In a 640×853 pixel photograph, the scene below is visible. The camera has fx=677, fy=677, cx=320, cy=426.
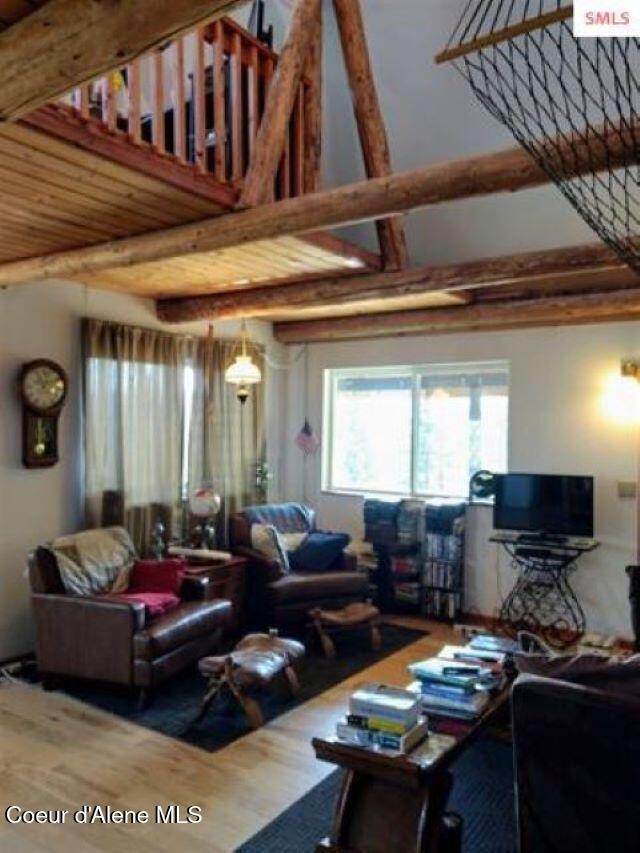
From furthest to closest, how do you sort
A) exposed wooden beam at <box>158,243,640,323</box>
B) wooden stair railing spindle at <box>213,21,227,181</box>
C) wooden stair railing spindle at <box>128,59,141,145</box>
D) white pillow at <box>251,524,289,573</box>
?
white pillow at <box>251,524,289,573</box> < exposed wooden beam at <box>158,243,640,323</box> < wooden stair railing spindle at <box>213,21,227,181</box> < wooden stair railing spindle at <box>128,59,141,145</box>

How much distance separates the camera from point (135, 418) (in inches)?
201

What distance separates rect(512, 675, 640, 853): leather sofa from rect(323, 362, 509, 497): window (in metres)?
3.75

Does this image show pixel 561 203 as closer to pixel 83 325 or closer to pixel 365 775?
pixel 83 325

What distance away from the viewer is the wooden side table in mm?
4703

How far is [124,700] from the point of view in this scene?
12.6 feet

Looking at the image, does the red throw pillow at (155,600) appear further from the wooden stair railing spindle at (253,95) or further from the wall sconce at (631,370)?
the wall sconce at (631,370)

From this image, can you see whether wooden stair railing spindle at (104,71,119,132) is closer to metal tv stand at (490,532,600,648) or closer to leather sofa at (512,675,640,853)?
leather sofa at (512,675,640,853)

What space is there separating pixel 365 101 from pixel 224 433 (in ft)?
9.30

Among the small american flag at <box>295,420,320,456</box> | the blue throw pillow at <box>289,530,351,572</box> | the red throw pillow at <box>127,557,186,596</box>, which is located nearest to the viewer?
the red throw pillow at <box>127,557,186,596</box>

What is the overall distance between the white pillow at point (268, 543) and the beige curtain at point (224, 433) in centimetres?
64

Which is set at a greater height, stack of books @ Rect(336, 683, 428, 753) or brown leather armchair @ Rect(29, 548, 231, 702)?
stack of books @ Rect(336, 683, 428, 753)

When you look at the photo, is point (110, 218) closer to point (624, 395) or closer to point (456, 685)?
point (456, 685)

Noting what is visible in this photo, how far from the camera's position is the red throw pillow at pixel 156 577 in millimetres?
4262

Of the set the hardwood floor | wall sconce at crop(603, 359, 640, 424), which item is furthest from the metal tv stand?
the hardwood floor
